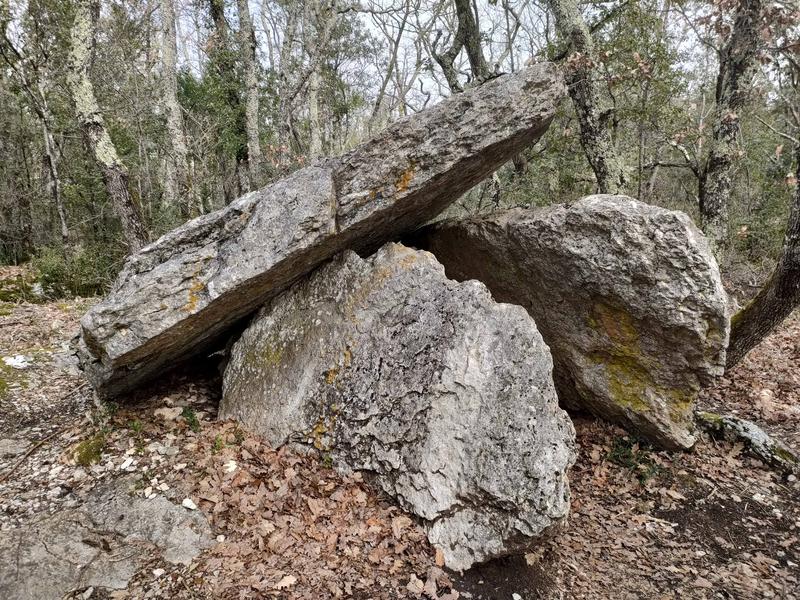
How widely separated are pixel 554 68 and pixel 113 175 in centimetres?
738

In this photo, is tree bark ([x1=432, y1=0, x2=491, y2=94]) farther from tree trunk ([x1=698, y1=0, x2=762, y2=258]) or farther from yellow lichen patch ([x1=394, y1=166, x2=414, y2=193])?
yellow lichen patch ([x1=394, y1=166, x2=414, y2=193])

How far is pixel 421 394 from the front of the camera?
176 inches

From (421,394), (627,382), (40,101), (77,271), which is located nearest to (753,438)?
(627,382)

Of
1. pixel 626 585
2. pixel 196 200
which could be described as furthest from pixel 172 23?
pixel 626 585

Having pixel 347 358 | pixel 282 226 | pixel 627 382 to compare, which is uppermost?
pixel 282 226

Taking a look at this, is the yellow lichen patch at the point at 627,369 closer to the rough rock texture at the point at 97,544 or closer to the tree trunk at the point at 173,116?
the rough rock texture at the point at 97,544

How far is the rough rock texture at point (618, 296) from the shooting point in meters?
4.85

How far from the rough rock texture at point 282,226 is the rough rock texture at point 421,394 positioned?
62 centimetres

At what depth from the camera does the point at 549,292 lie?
577cm

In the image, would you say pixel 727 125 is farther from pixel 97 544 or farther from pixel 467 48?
pixel 97 544

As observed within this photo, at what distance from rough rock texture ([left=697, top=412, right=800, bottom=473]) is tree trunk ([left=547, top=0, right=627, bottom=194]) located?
376cm

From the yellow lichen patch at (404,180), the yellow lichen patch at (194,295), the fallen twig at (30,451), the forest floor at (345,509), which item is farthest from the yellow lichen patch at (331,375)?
the fallen twig at (30,451)

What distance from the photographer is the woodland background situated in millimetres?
9758

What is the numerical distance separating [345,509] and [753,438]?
5006 mm
